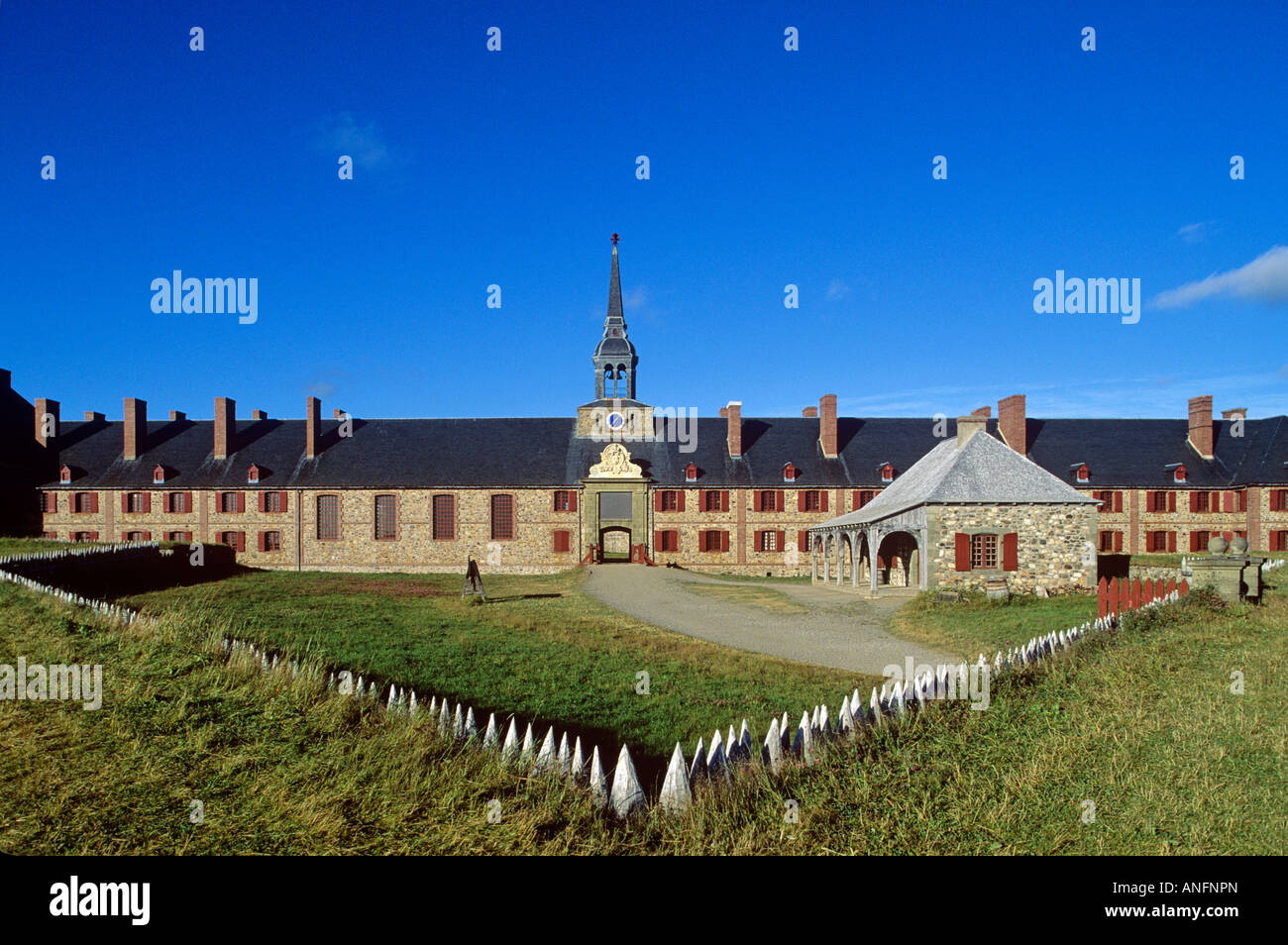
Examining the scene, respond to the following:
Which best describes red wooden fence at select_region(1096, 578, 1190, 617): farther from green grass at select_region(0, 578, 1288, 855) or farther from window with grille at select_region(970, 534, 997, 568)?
window with grille at select_region(970, 534, 997, 568)

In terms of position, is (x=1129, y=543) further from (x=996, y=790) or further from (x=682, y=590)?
(x=996, y=790)

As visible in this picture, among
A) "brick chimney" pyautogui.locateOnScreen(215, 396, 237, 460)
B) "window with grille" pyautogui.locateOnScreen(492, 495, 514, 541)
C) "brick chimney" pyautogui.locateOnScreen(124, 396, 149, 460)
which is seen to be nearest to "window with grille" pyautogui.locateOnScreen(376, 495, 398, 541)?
"window with grille" pyautogui.locateOnScreen(492, 495, 514, 541)

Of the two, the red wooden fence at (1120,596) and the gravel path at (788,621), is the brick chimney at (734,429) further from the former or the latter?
the red wooden fence at (1120,596)

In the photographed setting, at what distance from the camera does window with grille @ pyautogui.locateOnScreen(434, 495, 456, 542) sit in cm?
3897

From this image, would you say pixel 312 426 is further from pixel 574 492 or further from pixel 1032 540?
pixel 1032 540

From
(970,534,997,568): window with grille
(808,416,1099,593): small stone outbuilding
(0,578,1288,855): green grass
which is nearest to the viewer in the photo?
(0,578,1288,855): green grass

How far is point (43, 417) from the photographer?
41.2 meters

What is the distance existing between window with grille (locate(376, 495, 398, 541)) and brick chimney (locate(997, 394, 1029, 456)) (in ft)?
108

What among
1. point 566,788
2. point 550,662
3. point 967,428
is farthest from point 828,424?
point 566,788

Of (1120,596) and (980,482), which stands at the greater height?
(980,482)

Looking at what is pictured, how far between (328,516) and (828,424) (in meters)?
27.6

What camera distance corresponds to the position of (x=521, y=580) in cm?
3231

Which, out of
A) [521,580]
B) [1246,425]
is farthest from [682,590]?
[1246,425]
